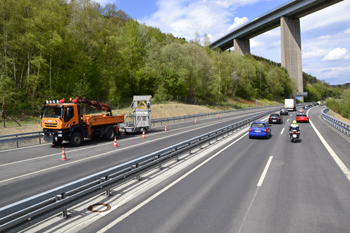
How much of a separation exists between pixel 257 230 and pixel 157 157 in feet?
18.7

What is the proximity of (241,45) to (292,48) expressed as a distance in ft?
88.1

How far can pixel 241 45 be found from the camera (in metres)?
132

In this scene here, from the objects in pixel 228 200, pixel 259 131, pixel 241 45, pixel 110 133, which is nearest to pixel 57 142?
pixel 110 133

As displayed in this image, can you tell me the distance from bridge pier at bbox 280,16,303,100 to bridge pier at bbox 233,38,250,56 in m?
22.3

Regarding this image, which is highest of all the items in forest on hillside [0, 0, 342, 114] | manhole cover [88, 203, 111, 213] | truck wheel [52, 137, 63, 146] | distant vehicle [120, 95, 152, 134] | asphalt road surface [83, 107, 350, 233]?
forest on hillside [0, 0, 342, 114]

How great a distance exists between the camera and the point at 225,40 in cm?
14038

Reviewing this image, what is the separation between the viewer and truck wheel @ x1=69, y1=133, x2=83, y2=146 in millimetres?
16408

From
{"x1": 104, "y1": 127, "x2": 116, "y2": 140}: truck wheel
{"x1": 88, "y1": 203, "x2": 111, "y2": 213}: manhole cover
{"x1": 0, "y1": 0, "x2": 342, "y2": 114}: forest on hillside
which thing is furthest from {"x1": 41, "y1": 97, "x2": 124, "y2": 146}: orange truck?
{"x1": 0, "y1": 0, "x2": 342, "y2": 114}: forest on hillside

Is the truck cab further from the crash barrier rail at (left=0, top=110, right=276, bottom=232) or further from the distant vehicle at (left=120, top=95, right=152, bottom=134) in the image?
the crash barrier rail at (left=0, top=110, right=276, bottom=232)

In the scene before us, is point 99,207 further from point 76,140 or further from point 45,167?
point 76,140

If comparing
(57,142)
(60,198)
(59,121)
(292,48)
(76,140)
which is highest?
(292,48)

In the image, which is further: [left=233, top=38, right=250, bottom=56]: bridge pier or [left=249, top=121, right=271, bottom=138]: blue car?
[left=233, top=38, right=250, bottom=56]: bridge pier

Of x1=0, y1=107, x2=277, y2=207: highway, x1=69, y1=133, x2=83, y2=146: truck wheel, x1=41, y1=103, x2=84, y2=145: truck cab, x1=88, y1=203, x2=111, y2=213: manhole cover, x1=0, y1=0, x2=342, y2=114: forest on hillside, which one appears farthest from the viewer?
x1=0, y1=0, x2=342, y2=114: forest on hillside

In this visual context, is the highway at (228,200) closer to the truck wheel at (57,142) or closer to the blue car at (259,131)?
the truck wheel at (57,142)
